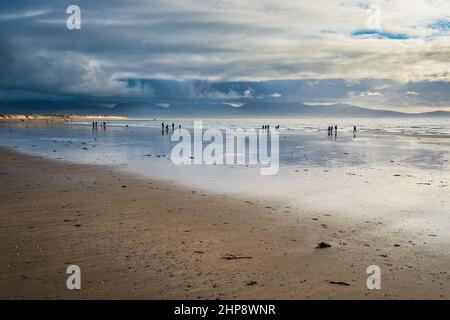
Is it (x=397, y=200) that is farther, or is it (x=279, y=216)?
(x=397, y=200)

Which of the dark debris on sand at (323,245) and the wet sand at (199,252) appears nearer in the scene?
the wet sand at (199,252)

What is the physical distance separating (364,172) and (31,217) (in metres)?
18.8

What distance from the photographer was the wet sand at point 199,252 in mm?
7531

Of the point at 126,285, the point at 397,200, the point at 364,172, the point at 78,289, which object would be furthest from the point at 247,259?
the point at 364,172

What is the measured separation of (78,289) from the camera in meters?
7.42

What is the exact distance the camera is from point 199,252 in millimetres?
9445

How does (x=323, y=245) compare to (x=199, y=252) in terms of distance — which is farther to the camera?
(x=323, y=245)

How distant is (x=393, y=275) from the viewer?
27.0 ft

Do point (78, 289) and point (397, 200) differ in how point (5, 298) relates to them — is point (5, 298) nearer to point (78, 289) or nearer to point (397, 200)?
point (78, 289)

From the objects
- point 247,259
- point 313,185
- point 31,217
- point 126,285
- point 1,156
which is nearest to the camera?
point 126,285

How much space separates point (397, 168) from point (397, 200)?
11299mm

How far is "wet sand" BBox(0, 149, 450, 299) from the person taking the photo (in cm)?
753

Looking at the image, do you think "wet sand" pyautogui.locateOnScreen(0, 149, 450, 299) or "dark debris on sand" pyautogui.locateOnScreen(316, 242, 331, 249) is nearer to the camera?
"wet sand" pyautogui.locateOnScreen(0, 149, 450, 299)

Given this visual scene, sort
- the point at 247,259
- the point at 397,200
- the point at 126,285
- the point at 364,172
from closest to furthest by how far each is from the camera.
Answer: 1. the point at 126,285
2. the point at 247,259
3. the point at 397,200
4. the point at 364,172
